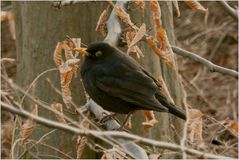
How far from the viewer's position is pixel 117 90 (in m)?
5.07

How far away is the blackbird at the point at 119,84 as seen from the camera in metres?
5.03

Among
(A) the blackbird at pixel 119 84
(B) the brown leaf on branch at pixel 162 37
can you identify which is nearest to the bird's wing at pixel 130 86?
(A) the blackbird at pixel 119 84

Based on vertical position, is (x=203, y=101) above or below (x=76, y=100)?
below

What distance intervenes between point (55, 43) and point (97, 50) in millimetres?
482

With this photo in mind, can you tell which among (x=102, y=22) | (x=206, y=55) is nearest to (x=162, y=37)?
(x=102, y=22)

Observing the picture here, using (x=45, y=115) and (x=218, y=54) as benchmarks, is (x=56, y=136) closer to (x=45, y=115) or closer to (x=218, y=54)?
(x=45, y=115)

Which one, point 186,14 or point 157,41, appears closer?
point 157,41

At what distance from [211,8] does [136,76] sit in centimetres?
602

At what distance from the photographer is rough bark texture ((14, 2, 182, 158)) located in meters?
5.48

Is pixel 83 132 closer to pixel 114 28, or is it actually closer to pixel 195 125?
pixel 195 125

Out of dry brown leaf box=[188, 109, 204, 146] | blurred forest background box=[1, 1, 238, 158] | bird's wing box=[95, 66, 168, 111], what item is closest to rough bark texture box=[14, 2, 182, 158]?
bird's wing box=[95, 66, 168, 111]

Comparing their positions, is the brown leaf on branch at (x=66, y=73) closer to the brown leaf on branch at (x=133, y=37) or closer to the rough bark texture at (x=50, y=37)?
the brown leaf on branch at (x=133, y=37)

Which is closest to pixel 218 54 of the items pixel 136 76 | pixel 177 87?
pixel 177 87

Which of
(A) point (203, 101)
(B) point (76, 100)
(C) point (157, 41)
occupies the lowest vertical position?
(A) point (203, 101)
